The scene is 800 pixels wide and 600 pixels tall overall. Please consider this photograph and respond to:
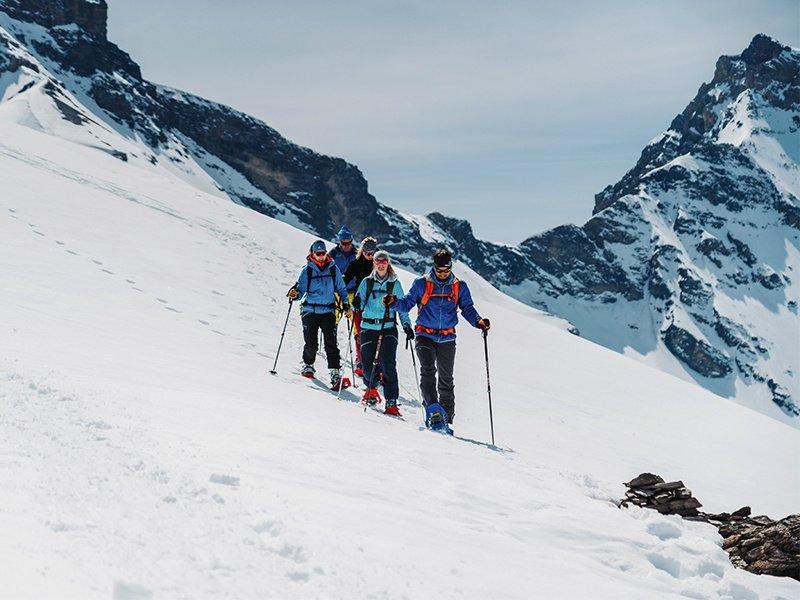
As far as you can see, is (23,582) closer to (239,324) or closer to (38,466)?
(38,466)

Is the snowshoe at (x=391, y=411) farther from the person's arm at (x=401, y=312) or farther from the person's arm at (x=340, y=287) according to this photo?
the person's arm at (x=340, y=287)

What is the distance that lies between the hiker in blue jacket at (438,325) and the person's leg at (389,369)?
0.53 meters

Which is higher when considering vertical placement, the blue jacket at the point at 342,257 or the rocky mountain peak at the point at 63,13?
the rocky mountain peak at the point at 63,13

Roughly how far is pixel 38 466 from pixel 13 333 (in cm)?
440

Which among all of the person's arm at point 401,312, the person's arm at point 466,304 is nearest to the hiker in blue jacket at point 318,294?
the person's arm at point 401,312

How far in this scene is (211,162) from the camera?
566 feet

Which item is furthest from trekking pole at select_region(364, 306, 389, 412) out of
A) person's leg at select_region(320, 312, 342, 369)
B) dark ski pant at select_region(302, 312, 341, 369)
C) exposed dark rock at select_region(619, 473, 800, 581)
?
exposed dark rock at select_region(619, 473, 800, 581)

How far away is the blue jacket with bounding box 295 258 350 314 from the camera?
37.5 ft

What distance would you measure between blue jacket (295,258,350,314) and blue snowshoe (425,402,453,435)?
2.44 metres

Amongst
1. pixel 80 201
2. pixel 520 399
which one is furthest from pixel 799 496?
pixel 80 201

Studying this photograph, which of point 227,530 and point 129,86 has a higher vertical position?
point 129,86

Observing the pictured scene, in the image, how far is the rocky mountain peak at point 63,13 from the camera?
150 meters

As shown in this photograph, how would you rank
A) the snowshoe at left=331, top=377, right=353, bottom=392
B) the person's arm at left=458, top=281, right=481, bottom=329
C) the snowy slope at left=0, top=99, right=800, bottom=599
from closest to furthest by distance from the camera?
the snowy slope at left=0, top=99, right=800, bottom=599, the person's arm at left=458, top=281, right=481, bottom=329, the snowshoe at left=331, top=377, right=353, bottom=392

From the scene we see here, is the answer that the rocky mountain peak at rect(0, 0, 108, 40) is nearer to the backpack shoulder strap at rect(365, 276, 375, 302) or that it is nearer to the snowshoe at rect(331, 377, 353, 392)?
the backpack shoulder strap at rect(365, 276, 375, 302)
